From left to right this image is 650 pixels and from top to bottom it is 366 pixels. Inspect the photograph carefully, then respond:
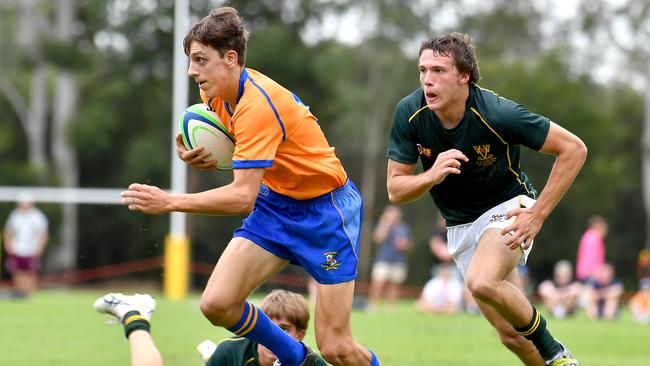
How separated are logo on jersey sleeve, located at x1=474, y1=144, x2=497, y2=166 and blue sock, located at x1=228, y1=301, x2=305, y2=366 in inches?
63.0

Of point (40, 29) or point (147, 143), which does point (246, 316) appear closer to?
point (147, 143)

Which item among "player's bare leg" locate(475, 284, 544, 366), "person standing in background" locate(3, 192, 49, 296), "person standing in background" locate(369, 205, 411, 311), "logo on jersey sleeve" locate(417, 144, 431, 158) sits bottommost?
"person standing in background" locate(3, 192, 49, 296)

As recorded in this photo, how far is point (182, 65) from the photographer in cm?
1884

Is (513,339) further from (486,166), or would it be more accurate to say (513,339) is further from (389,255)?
→ (389,255)

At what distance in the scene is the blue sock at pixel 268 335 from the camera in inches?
235

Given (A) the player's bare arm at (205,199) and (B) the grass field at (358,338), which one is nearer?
(A) the player's bare arm at (205,199)

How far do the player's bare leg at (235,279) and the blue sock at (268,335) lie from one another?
1.9 inches

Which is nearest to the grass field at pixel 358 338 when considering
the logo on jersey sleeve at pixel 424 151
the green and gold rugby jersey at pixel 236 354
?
the green and gold rugby jersey at pixel 236 354

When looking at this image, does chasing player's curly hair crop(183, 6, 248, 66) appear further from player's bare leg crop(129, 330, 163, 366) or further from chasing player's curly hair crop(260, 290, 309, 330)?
player's bare leg crop(129, 330, 163, 366)

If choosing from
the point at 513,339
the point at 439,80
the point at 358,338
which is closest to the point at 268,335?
the point at 513,339

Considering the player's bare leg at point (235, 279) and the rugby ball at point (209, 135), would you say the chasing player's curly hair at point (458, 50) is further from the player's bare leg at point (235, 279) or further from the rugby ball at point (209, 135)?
the player's bare leg at point (235, 279)

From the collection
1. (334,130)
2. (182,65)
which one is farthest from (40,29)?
(182,65)

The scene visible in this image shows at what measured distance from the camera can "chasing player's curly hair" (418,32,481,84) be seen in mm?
6398

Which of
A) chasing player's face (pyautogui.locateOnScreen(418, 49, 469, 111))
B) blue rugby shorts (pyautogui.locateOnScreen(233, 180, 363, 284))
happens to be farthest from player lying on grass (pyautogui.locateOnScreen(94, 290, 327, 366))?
chasing player's face (pyautogui.locateOnScreen(418, 49, 469, 111))
